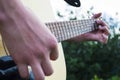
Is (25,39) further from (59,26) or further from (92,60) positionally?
(92,60)

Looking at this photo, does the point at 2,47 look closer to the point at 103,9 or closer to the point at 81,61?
the point at 81,61

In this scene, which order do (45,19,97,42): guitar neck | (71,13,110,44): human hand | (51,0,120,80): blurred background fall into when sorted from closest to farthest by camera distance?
(45,19,97,42): guitar neck
(71,13,110,44): human hand
(51,0,120,80): blurred background

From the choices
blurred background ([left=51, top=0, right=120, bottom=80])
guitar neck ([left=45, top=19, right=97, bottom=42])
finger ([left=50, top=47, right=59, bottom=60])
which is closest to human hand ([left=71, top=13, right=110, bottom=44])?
guitar neck ([left=45, top=19, right=97, bottom=42])

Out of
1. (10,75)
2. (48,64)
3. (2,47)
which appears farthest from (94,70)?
(48,64)

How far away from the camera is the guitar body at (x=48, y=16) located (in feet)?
4.80

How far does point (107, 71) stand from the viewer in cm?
243

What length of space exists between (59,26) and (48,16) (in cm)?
54

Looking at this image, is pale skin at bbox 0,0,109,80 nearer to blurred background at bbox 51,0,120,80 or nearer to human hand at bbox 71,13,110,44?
human hand at bbox 71,13,110,44

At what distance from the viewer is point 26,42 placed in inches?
20.7

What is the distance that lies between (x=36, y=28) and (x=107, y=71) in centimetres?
194

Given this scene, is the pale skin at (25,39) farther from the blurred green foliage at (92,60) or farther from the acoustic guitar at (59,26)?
the blurred green foliage at (92,60)

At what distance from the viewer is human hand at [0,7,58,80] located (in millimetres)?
526

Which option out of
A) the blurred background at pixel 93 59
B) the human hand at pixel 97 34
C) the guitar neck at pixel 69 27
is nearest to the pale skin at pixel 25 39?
the guitar neck at pixel 69 27

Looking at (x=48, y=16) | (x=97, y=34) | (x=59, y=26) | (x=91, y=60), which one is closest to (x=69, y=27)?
(x=59, y=26)
